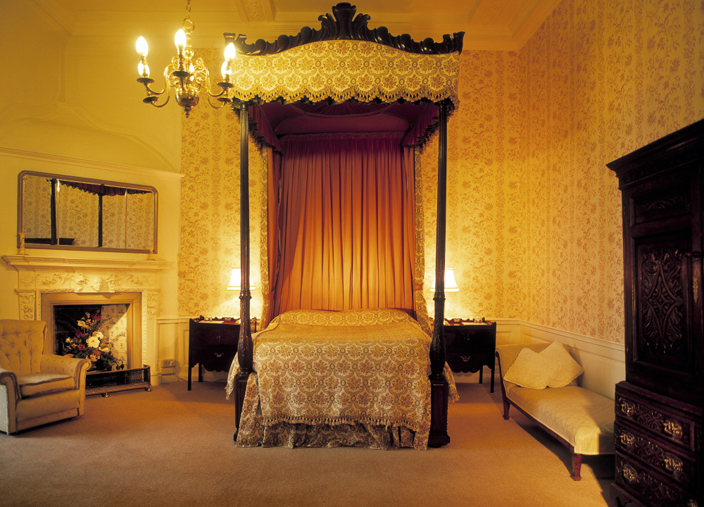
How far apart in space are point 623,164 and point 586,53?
1960 millimetres

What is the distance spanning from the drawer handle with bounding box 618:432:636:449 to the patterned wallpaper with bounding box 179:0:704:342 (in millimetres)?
1137

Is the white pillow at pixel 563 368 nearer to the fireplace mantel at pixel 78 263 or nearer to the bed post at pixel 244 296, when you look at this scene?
the bed post at pixel 244 296

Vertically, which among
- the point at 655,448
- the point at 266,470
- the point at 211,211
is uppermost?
the point at 211,211

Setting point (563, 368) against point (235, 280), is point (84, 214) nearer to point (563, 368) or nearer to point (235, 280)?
point (235, 280)

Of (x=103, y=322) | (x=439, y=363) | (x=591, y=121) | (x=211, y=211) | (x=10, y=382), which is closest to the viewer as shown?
(x=439, y=363)

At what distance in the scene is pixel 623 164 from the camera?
257 cm

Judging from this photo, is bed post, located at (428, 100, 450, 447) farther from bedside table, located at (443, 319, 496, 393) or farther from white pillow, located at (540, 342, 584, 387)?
bedside table, located at (443, 319, 496, 393)

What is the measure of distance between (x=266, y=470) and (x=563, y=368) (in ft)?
8.64

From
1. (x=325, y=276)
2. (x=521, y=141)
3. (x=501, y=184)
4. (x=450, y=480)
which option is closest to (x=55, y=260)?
(x=325, y=276)

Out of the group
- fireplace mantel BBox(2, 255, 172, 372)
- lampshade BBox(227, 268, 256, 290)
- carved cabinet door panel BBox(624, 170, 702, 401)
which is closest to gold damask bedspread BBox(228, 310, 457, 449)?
carved cabinet door panel BBox(624, 170, 702, 401)

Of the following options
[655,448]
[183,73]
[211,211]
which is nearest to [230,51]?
[183,73]

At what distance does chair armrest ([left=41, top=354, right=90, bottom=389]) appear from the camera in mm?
3967

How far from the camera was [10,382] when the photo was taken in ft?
11.5

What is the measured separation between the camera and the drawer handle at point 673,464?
2.09 m
